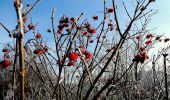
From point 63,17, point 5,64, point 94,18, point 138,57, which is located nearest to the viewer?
point 138,57

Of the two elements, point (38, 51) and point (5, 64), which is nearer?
point (5, 64)

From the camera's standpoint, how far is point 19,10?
1.00 meters

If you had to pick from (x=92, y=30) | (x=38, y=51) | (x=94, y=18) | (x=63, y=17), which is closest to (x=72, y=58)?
(x=38, y=51)

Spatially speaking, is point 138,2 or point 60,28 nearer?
point 138,2

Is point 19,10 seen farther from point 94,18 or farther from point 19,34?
point 94,18

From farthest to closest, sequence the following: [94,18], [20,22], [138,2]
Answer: [94,18] → [138,2] → [20,22]

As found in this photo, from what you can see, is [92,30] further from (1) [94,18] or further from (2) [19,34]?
(2) [19,34]

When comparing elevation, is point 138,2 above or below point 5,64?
above

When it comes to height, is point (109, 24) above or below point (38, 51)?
above

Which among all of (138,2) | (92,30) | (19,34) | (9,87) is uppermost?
(138,2)

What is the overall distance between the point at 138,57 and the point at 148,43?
4.35m

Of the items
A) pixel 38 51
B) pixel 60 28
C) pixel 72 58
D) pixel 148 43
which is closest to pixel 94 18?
pixel 148 43

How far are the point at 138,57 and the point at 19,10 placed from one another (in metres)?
1.31

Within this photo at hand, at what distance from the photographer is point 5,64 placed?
3.39 metres
